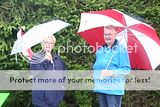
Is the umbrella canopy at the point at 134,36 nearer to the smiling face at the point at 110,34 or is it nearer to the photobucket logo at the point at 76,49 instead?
the smiling face at the point at 110,34

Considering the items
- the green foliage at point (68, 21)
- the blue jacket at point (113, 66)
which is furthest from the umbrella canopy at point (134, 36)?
the green foliage at point (68, 21)

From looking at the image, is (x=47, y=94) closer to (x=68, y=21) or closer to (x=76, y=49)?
(x=76, y=49)

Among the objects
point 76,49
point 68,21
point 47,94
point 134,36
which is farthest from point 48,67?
point 68,21

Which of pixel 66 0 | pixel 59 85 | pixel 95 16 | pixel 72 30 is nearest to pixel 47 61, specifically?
pixel 59 85

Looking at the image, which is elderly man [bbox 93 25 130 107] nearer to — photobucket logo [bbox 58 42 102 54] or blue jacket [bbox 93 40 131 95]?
blue jacket [bbox 93 40 131 95]

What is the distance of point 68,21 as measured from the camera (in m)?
7.71

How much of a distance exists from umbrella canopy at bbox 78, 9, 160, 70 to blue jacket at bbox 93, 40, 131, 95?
0.18 meters

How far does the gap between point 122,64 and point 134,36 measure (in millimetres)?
416

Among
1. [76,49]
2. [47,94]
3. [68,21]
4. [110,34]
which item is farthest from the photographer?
[68,21]

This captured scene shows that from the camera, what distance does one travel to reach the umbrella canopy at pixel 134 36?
5242mm

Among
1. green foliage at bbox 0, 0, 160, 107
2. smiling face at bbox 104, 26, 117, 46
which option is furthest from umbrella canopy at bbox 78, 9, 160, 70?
green foliage at bbox 0, 0, 160, 107

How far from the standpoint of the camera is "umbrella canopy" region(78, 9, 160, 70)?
5.24m

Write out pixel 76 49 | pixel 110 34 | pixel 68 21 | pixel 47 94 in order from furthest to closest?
pixel 68 21, pixel 76 49, pixel 47 94, pixel 110 34

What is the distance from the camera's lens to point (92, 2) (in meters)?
8.30
